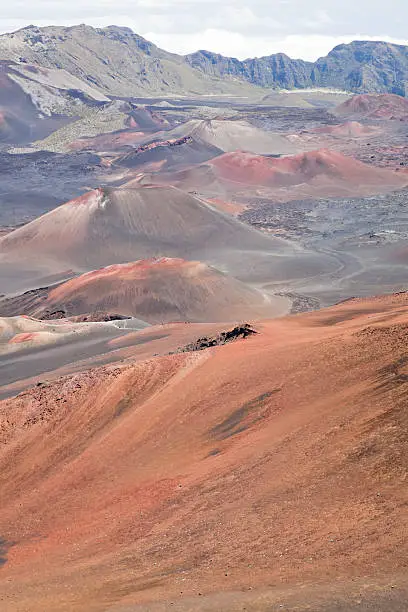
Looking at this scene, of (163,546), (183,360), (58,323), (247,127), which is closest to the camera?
(163,546)

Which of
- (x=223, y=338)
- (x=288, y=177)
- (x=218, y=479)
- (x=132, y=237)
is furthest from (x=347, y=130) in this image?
(x=218, y=479)

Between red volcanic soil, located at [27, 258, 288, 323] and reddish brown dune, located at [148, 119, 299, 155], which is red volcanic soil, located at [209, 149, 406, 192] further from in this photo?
red volcanic soil, located at [27, 258, 288, 323]

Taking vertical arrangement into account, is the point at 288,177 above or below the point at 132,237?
above

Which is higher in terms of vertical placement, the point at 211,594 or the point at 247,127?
the point at 247,127

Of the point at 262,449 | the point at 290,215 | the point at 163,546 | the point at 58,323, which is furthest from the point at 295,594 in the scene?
the point at 290,215

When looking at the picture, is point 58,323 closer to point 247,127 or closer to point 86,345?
point 86,345

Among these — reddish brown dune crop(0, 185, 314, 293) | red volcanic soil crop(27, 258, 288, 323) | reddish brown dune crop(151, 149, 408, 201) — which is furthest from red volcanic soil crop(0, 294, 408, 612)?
reddish brown dune crop(151, 149, 408, 201)

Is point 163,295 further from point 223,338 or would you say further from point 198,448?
point 198,448
